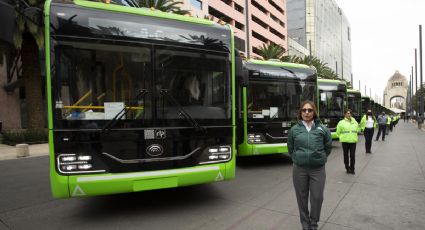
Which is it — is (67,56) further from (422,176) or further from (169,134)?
(422,176)

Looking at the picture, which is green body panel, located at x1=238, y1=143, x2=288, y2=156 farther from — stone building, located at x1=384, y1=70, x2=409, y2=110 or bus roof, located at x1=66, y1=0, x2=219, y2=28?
stone building, located at x1=384, y1=70, x2=409, y2=110

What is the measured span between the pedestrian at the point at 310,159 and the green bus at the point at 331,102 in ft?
30.7

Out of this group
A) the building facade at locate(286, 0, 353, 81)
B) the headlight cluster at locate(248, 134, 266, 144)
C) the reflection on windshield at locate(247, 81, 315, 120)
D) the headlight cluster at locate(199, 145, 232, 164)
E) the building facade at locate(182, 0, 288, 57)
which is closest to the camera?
the headlight cluster at locate(199, 145, 232, 164)

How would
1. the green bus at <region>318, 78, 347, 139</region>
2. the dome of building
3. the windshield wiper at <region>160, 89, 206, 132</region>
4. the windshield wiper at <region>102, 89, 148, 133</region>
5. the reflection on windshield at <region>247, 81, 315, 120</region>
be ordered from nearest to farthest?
1. the windshield wiper at <region>102, 89, 148, 133</region>
2. the windshield wiper at <region>160, 89, 206, 132</region>
3. the reflection on windshield at <region>247, 81, 315, 120</region>
4. the green bus at <region>318, 78, 347, 139</region>
5. the dome of building

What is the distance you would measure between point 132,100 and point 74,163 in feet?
3.72

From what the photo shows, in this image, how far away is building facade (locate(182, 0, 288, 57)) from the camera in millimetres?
39562

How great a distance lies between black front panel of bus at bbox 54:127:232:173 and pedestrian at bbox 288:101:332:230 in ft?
5.03

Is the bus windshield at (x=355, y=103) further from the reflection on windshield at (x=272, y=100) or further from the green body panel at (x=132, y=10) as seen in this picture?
the green body panel at (x=132, y=10)

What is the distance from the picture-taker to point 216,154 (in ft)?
15.8

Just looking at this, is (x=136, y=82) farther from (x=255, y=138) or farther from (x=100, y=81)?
(x=255, y=138)

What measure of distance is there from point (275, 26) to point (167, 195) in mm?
63045

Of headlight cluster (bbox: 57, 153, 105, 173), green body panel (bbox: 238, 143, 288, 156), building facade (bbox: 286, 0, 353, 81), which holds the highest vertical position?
building facade (bbox: 286, 0, 353, 81)

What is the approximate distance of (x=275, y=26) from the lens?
63.7 meters

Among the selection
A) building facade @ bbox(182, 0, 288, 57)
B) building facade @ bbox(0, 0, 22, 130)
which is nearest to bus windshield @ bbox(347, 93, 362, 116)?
building facade @ bbox(182, 0, 288, 57)
